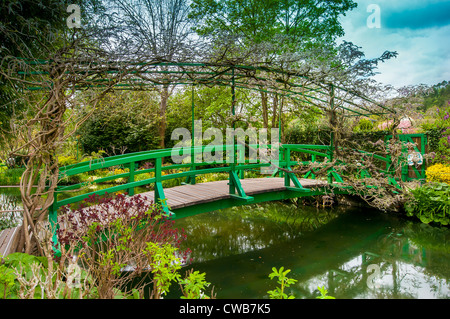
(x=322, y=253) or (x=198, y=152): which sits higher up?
(x=198, y=152)

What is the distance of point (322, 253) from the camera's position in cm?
460

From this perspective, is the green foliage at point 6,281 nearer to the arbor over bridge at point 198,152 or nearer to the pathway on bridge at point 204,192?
the arbor over bridge at point 198,152

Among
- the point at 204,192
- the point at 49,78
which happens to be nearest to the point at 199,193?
the point at 204,192

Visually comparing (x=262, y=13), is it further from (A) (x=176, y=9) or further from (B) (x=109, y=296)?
(B) (x=109, y=296)

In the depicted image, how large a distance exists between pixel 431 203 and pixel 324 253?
115 inches

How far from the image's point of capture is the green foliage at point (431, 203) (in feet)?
18.2

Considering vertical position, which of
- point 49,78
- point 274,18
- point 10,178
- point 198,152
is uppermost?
point 274,18

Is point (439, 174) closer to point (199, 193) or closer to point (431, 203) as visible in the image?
point (431, 203)

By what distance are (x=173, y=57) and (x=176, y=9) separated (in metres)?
9.39

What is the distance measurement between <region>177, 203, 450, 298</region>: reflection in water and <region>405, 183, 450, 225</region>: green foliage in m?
0.24

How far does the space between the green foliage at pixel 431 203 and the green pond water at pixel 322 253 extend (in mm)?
204

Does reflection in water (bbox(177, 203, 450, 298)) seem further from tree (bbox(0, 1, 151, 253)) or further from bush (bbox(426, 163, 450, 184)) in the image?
tree (bbox(0, 1, 151, 253))

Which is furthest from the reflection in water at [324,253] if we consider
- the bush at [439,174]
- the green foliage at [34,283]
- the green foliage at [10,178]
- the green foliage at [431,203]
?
the green foliage at [10,178]

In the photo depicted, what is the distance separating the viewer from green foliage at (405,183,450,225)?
555 centimetres
